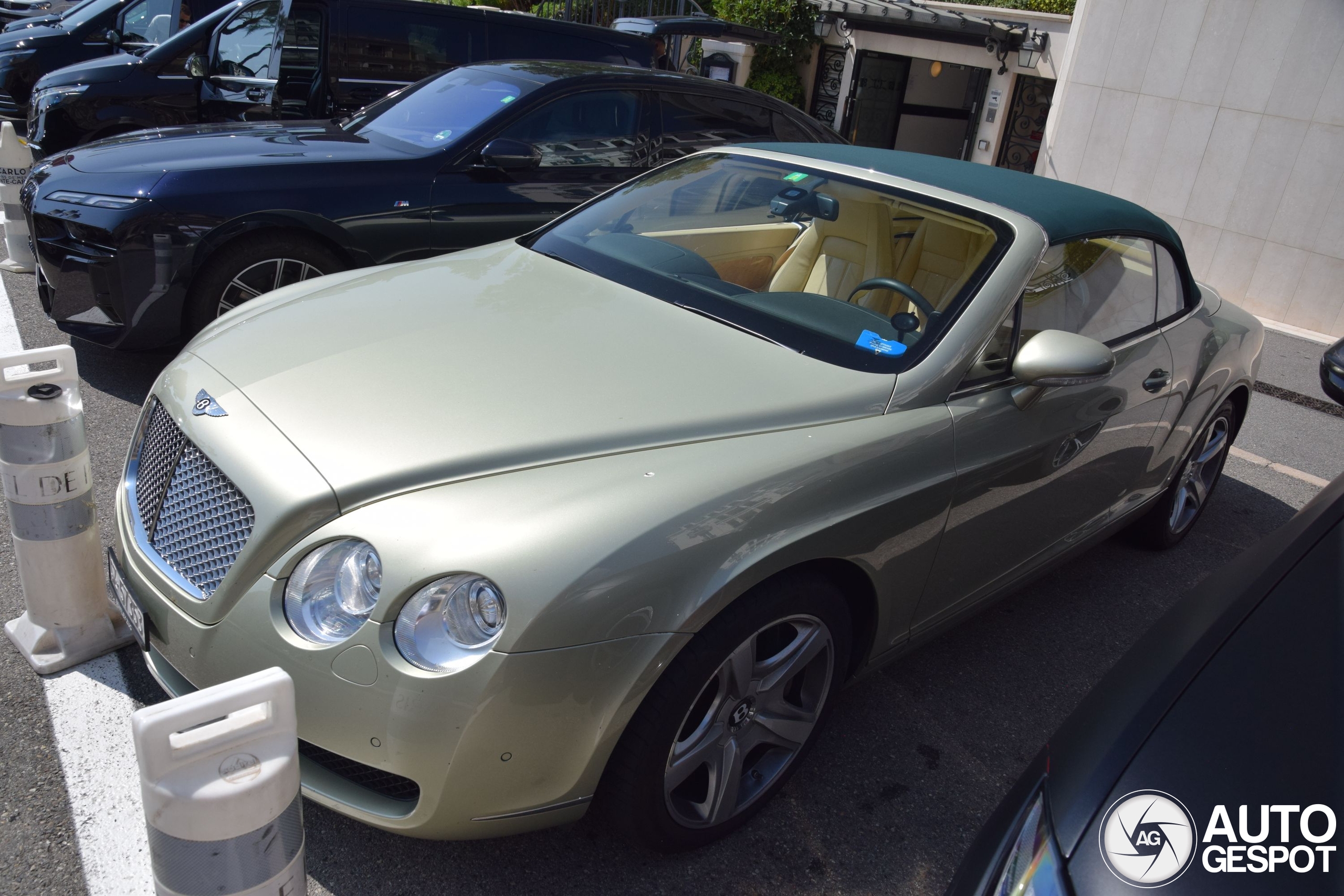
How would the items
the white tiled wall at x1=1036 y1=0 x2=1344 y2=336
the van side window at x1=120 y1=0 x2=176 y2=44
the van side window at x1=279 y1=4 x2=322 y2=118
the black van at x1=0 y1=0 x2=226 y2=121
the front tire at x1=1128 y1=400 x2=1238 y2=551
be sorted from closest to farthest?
the front tire at x1=1128 y1=400 x2=1238 y2=551 < the van side window at x1=279 y1=4 x2=322 y2=118 < the white tiled wall at x1=1036 y1=0 x2=1344 y2=336 < the van side window at x1=120 y1=0 x2=176 y2=44 < the black van at x1=0 y1=0 x2=226 y2=121

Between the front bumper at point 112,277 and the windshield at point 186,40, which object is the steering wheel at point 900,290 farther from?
the windshield at point 186,40

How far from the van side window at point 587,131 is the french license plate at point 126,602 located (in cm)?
340

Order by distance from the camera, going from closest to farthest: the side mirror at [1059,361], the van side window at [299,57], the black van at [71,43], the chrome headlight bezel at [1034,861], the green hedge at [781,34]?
the chrome headlight bezel at [1034,861], the side mirror at [1059,361], the van side window at [299,57], the black van at [71,43], the green hedge at [781,34]

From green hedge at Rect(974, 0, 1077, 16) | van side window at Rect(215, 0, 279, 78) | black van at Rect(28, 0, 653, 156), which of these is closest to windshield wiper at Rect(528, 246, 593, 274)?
black van at Rect(28, 0, 653, 156)

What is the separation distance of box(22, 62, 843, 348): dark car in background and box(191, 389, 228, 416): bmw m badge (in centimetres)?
240

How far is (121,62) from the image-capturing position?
26.0 ft

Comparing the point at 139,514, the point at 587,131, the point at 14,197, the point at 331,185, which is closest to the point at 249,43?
the point at 14,197

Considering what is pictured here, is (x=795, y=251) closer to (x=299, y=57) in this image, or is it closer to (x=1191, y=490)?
(x=1191, y=490)

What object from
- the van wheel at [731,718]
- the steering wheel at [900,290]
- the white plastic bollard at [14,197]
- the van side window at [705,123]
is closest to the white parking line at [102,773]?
the van wheel at [731,718]

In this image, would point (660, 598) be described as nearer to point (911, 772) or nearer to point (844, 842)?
→ point (844, 842)

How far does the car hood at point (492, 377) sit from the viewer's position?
212 cm

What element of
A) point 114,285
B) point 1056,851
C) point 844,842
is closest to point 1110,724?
point 1056,851

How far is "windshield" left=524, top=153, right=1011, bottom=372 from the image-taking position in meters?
2.80

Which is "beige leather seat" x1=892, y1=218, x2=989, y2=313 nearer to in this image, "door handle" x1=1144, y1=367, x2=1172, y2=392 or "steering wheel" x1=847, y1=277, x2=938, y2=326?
"steering wheel" x1=847, y1=277, x2=938, y2=326
